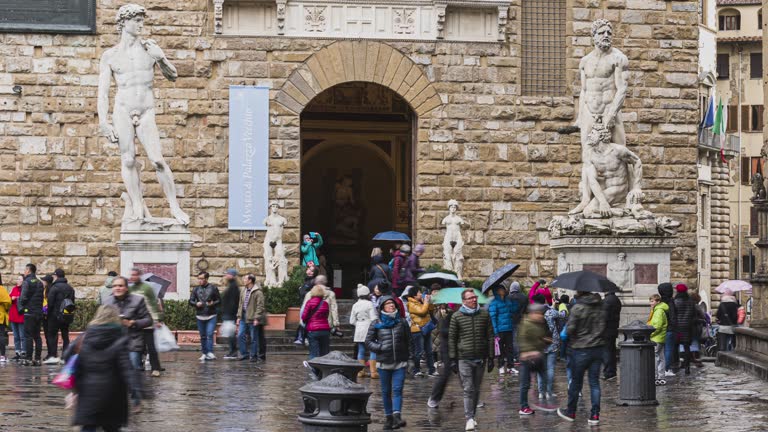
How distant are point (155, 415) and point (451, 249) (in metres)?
13.4

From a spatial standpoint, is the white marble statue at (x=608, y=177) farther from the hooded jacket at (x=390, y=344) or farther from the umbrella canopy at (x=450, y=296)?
the hooded jacket at (x=390, y=344)

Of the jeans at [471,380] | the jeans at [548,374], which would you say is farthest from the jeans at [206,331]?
the jeans at [471,380]

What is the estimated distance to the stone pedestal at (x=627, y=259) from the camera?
81.7ft

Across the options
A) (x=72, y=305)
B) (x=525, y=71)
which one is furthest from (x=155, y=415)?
(x=525, y=71)

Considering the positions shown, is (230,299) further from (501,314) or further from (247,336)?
(501,314)

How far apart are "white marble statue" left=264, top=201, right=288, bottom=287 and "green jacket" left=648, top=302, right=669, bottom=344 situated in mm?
9313

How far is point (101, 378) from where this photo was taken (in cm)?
1180

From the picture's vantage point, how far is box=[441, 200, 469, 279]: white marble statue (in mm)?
29312

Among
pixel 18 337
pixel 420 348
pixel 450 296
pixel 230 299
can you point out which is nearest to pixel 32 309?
pixel 18 337

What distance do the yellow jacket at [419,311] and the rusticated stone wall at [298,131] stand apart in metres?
8.18

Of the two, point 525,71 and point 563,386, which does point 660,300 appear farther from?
point 525,71

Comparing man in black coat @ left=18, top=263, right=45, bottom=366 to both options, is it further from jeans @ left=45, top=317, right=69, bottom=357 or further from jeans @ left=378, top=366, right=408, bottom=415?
jeans @ left=378, top=366, right=408, bottom=415

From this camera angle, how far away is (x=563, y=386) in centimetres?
2092

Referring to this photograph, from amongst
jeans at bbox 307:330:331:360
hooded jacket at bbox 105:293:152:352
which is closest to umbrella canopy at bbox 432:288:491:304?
hooded jacket at bbox 105:293:152:352
